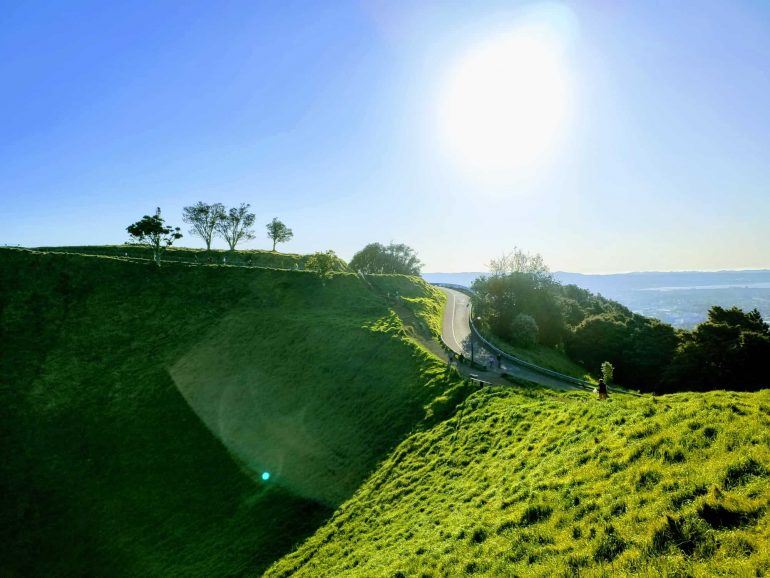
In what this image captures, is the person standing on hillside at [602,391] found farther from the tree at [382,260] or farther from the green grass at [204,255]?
the tree at [382,260]

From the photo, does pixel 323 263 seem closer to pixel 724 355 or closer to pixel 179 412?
pixel 179 412

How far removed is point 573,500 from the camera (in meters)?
13.8

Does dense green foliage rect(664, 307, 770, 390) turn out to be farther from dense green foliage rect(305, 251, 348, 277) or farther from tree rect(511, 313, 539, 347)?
dense green foliage rect(305, 251, 348, 277)

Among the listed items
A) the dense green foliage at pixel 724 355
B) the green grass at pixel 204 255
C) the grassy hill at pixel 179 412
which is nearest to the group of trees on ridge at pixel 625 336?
the dense green foliage at pixel 724 355

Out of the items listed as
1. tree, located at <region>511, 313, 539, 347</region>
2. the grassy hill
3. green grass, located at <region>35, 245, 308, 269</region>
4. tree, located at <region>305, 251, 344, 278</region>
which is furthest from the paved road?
green grass, located at <region>35, 245, 308, 269</region>

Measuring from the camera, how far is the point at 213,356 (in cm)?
4756

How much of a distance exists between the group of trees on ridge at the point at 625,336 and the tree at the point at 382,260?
59.8 m

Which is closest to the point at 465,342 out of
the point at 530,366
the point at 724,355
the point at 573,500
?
the point at 530,366

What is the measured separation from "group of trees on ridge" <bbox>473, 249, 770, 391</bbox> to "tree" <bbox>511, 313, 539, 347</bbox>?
5.6 inches

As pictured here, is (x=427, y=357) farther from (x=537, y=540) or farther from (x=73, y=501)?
(x=73, y=501)

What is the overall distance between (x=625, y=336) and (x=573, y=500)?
172 ft

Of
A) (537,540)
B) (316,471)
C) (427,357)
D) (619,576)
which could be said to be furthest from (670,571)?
(427,357)

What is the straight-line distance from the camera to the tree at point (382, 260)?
128250 millimetres

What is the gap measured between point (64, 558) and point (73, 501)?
508 cm
